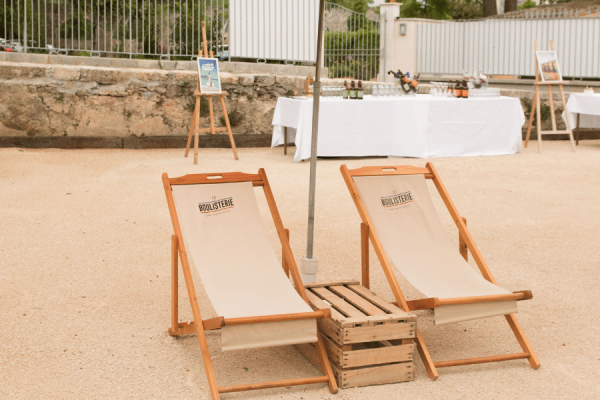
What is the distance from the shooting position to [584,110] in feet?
34.8

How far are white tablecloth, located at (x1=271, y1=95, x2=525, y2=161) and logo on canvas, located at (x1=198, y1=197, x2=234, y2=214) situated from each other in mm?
5369

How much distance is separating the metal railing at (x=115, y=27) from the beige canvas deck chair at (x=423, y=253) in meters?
8.62

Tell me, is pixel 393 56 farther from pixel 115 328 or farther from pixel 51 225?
pixel 115 328

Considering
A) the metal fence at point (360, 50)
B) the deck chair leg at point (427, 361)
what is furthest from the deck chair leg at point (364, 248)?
the metal fence at point (360, 50)

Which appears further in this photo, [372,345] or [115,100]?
[115,100]

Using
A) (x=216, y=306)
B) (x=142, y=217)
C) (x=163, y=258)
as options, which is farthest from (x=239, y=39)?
(x=216, y=306)

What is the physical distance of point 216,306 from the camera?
9.04 ft

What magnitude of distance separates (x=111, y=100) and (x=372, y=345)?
8001 millimetres

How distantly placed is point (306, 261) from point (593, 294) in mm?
1673

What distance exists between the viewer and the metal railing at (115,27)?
425 inches

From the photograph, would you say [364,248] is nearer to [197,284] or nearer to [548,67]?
[197,284]

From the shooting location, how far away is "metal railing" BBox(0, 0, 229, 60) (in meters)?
10.8

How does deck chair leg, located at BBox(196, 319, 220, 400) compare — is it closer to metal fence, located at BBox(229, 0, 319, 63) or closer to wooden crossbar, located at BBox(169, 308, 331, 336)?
wooden crossbar, located at BBox(169, 308, 331, 336)

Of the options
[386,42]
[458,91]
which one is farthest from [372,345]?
[386,42]
